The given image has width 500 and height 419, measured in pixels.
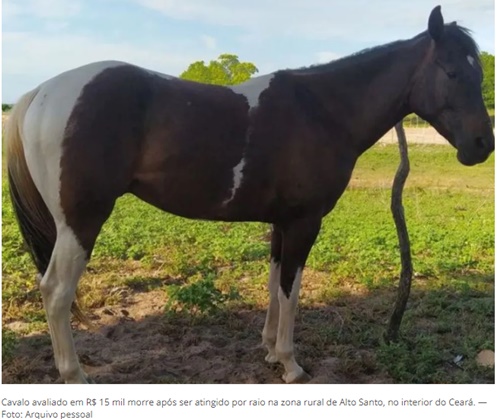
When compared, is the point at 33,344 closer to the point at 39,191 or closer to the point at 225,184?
the point at 39,191

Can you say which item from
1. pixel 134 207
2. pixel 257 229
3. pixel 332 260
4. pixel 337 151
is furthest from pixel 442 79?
pixel 134 207

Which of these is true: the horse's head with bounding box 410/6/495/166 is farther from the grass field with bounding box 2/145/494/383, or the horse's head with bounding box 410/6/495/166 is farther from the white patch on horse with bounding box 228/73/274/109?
the grass field with bounding box 2/145/494/383

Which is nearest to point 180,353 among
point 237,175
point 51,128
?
point 237,175

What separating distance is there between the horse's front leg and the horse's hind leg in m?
0.20

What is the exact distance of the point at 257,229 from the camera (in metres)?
6.45

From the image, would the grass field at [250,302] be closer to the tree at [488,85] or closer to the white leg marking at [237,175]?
the white leg marking at [237,175]

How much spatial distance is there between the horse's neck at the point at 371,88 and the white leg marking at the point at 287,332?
0.91 meters

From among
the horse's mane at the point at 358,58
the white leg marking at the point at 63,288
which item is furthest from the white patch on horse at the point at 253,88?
the white leg marking at the point at 63,288

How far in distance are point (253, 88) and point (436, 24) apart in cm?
105


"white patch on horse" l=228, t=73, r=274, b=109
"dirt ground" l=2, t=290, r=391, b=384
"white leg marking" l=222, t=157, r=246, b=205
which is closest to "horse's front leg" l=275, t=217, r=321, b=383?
"dirt ground" l=2, t=290, r=391, b=384

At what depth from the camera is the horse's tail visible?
102 inches

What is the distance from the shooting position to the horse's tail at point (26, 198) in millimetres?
2594

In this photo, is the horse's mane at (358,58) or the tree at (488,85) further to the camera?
the tree at (488,85)
